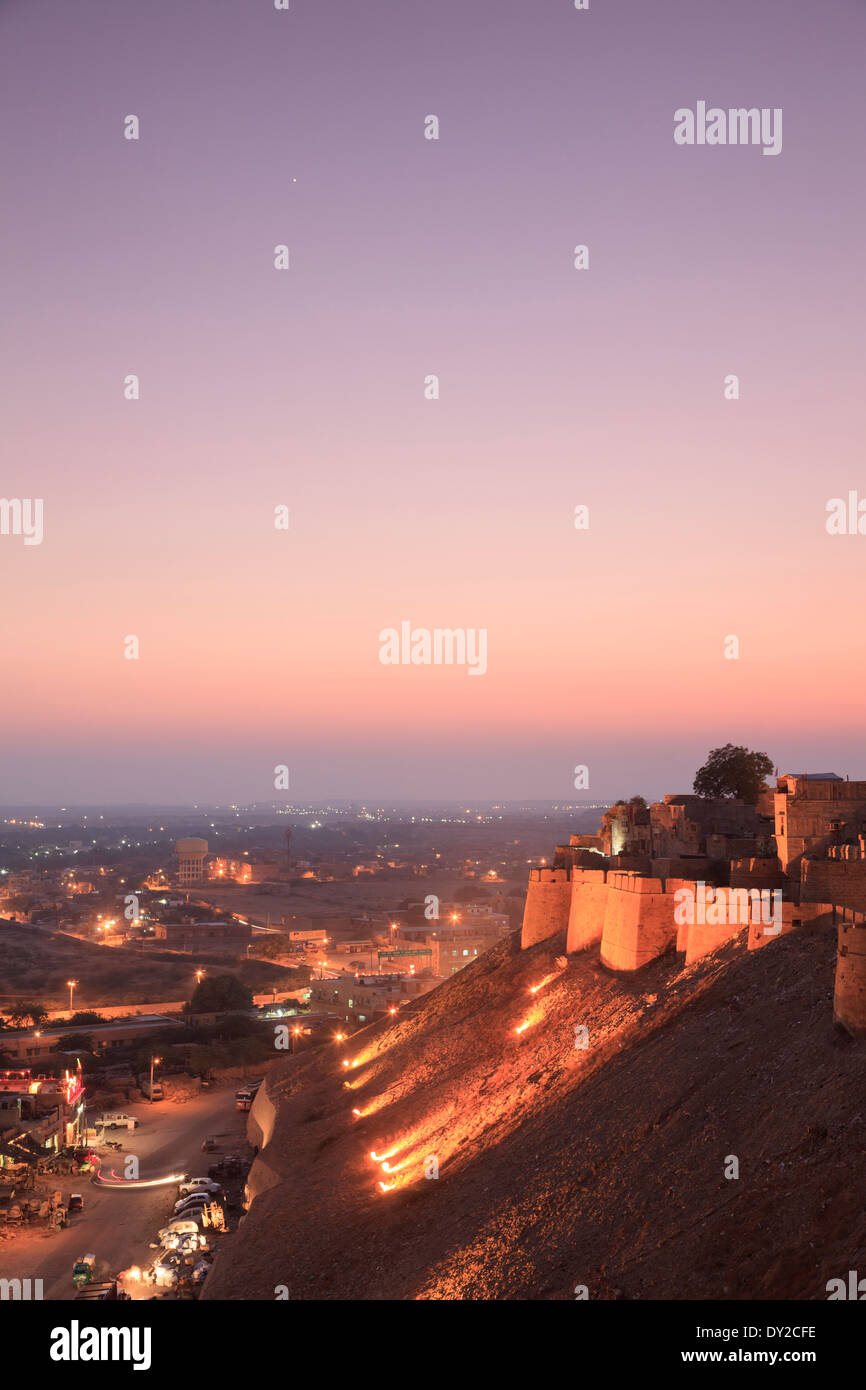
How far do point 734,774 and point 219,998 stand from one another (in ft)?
150

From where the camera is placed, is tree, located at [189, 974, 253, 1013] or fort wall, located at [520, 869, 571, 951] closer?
fort wall, located at [520, 869, 571, 951]

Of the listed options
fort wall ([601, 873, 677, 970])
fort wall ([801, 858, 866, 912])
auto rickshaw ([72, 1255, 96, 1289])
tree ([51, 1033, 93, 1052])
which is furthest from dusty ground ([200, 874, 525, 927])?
fort wall ([801, 858, 866, 912])

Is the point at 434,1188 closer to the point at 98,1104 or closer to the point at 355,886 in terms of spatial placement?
the point at 98,1104

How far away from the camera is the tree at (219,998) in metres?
79.8

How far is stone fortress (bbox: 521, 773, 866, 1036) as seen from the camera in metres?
24.8

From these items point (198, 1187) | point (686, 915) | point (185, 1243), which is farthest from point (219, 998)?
point (686, 915)

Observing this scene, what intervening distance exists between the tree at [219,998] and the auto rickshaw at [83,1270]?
45355 millimetres

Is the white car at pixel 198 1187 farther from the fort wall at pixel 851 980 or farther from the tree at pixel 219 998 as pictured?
the tree at pixel 219 998

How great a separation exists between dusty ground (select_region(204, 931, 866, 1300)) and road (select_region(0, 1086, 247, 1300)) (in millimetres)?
6404

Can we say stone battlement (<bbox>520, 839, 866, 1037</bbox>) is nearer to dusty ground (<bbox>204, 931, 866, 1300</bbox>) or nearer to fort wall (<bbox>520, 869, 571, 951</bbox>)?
fort wall (<bbox>520, 869, 571, 951</bbox>)

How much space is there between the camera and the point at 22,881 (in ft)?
599

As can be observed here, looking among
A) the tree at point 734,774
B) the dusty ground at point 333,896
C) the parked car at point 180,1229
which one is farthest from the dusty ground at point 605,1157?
the dusty ground at point 333,896

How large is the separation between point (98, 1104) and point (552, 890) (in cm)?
3074

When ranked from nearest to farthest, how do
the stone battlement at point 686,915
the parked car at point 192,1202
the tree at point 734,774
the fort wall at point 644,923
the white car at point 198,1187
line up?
the stone battlement at point 686,915 < the fort wall at point 644,923 < the parked car at point 192,1202 < the white car at point 198,1187 < the tree at point 734,774
